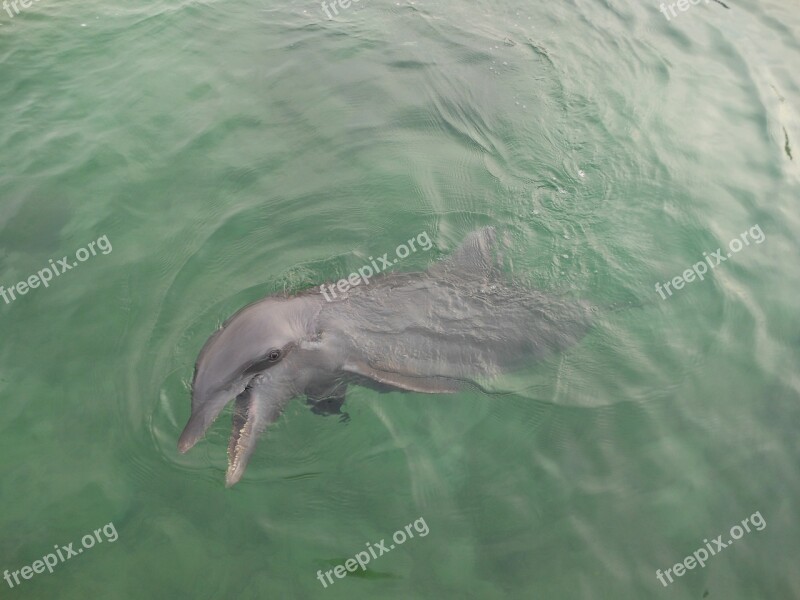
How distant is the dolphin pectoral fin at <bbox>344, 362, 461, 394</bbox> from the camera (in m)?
5.20

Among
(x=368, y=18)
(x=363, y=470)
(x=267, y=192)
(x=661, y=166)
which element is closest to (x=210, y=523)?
(x=363, y=470)

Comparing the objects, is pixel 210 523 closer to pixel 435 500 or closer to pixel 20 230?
pixel 435 500

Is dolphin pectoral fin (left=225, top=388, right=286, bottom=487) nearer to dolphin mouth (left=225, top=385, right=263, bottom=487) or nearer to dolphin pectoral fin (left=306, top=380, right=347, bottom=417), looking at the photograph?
dolphin mouth (left=225, top=385, right=263, bottom=487)

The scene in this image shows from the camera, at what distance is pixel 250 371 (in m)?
4.60

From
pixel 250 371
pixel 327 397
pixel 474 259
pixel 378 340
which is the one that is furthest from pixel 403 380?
pixel 474 259

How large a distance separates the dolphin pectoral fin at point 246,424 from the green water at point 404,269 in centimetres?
21

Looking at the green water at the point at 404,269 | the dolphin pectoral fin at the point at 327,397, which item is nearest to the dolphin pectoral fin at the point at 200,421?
the green water at the point at 404,269

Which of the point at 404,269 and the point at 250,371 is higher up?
the point at 250,371

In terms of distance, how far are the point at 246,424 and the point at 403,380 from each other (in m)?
1.42

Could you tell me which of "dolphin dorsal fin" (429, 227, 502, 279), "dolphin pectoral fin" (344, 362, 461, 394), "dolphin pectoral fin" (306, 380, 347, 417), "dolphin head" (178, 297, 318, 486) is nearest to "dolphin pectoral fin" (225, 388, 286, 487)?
"dolphin head" (178, 297, 318, 486)

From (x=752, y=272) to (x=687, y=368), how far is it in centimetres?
182

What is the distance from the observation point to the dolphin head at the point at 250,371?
4469mm

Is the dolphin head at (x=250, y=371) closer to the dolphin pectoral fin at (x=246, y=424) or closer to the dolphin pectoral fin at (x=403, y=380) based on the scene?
the dolphin pectoral fin at (x=246, y=424)

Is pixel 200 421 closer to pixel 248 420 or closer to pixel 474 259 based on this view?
pixel 248 420
